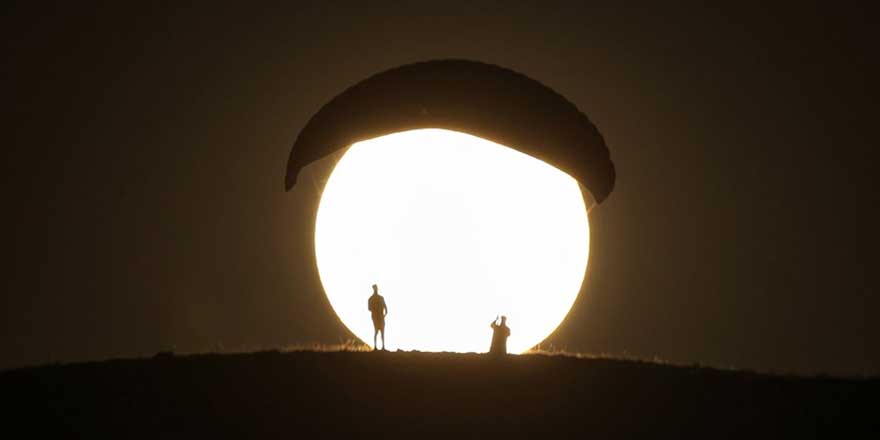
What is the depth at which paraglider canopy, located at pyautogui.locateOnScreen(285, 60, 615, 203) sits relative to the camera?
36000 millimetres

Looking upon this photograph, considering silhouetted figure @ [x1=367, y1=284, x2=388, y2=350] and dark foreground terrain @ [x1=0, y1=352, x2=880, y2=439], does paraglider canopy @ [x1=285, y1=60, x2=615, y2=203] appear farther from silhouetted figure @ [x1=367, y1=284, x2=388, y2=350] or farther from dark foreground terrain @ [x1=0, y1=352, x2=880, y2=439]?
dark foreground terrain @ [x1=0, y1=352, x2=880, y2=439]

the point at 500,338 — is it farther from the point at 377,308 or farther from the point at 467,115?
the point at 467,115

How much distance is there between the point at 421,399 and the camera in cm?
3162

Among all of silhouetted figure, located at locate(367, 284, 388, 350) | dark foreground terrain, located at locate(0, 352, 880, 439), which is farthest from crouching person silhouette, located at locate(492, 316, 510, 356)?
silhouetted figure, located at locate(367, 284, 388, 350)

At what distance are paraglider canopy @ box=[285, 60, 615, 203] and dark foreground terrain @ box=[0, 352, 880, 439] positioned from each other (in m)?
4.55

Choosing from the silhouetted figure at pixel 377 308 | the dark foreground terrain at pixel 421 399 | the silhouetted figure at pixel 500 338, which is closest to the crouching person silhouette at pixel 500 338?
the silhouetted figure at pixel 500 338

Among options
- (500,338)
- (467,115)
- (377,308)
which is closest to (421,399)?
(500,338)

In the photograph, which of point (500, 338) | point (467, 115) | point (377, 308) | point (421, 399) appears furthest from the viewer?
point (467, 115)

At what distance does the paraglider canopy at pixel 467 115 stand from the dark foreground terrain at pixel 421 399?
14.9 feet

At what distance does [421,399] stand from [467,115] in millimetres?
7072

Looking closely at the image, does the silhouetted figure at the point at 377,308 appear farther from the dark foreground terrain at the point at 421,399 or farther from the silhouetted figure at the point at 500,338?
the silhouetted figure at the point at 500,338

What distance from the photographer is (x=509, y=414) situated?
31359mm

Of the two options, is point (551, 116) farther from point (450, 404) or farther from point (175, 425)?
point (175, 425)

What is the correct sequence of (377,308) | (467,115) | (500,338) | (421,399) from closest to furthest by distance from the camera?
1. (421,399)
2. (500,338)
3. (377,308)
4. (467,115)
